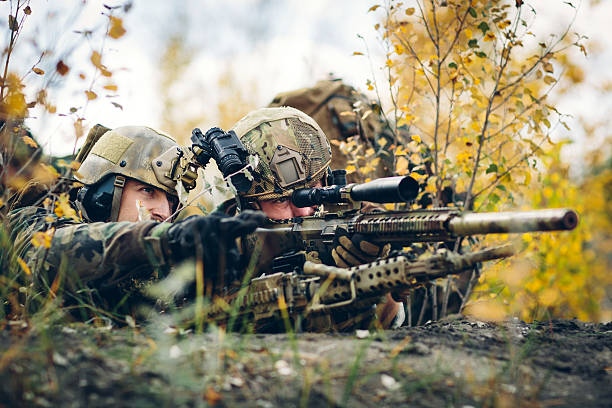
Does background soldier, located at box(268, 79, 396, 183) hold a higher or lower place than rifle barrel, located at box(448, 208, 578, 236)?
higher

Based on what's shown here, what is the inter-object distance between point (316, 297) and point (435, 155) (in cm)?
230

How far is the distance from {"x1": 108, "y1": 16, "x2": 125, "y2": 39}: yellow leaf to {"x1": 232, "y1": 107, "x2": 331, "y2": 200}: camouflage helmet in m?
1.53

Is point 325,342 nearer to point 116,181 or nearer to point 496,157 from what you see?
point 116,181

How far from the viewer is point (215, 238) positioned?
8.87 ft

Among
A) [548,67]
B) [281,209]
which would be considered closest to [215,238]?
[281,209]

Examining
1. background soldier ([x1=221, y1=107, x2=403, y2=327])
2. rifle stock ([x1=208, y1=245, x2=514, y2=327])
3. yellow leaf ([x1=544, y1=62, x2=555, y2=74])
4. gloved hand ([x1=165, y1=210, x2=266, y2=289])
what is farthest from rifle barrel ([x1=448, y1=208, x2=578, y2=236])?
yellow leaf ([x1=544, y1=62, x2=555, y2=74])

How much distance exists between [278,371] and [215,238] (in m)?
0.83

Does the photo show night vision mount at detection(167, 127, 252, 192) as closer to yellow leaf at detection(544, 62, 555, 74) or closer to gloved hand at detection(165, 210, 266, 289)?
gloved hand at detection(165, 210, 266, 289)

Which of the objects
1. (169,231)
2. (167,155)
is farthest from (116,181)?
(169,231)

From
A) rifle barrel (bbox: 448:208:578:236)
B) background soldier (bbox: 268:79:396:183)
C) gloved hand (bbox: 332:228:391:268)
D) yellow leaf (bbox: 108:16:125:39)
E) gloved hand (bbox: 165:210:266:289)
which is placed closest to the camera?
rifle barrel (bbox: 448:208:578:236)

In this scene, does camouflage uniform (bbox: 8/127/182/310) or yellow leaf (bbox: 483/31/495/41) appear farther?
yellow leaf (bbox: 483/31/495/41)

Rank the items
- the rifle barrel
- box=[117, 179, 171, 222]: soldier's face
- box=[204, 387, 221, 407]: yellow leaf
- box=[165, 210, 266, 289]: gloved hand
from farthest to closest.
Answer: box=[117, 179, 171, 222]: soldier's face, box=[165, 210, 266, 289]: gloved hand, the rifle barrel, box=[204, 387, 221, 407]: yellow leaf

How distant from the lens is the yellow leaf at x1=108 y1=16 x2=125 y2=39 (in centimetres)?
288

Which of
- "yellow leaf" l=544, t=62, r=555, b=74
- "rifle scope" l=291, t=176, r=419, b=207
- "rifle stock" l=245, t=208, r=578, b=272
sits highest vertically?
"yellow leaf" l=544, t=62, r=555, b=74
